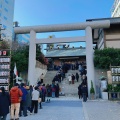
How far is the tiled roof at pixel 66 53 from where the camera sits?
123 feet

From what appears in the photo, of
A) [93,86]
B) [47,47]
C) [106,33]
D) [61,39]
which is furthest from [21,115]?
[47,47]

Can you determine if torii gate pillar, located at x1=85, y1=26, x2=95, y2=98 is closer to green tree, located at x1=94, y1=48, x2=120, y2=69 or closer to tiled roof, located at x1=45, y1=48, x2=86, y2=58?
green tree, located at x1=94, y1=48, x2=120, y2=69

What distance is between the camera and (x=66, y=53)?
38406 millimetres

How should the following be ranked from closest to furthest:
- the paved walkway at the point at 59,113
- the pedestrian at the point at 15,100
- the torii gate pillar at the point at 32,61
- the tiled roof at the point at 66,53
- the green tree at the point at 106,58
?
the pedestrian at the point at 15,100, the paved walkway at the point at 59,113, the green tree at the point at 106,58, the torii gate pillar at the point at 32,61, the tiled roof at the point at 66,53

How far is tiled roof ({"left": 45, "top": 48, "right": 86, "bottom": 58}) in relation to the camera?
37.4m

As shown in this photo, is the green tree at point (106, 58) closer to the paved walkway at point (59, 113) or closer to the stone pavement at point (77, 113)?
the stone pavement at point (77, 113)

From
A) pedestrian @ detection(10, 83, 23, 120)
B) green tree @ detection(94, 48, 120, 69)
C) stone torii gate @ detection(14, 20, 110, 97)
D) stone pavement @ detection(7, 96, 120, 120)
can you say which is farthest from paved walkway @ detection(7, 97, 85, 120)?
green tree @ detection(94, 48, 120, 69)

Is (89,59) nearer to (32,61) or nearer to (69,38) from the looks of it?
(69,38)

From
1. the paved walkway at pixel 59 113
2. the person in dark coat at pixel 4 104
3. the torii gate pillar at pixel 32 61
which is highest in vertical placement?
the torii gate pillar at pixel 32 61

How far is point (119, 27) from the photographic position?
2169cm

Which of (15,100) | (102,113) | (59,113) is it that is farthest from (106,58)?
(15,100)

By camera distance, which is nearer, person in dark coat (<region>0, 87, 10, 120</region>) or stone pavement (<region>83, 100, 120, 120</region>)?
person in dark coat (<region>0, 87, 10, 120</region>)

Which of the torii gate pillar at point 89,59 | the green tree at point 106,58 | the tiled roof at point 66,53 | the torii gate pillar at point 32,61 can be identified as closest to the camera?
the torii gate pillar at point 89,59

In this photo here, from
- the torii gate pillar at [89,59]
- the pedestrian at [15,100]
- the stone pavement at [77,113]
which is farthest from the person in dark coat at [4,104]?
the torii gate pillar at [89,59]
